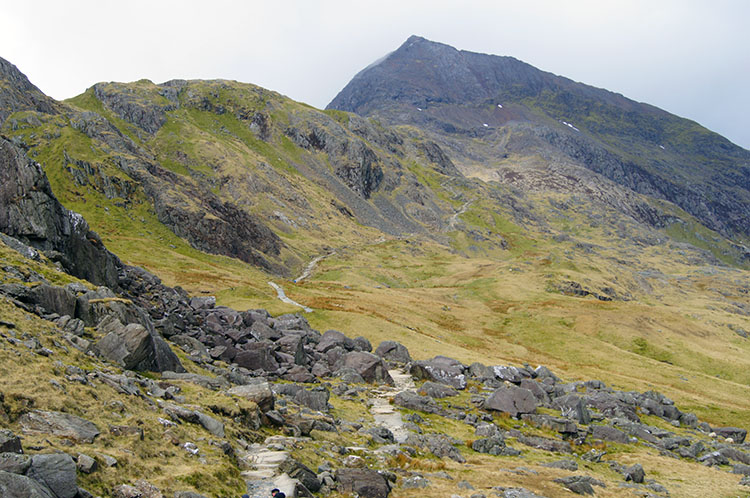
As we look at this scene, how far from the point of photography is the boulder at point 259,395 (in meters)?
27.3

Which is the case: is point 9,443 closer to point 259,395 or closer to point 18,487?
point 18,487

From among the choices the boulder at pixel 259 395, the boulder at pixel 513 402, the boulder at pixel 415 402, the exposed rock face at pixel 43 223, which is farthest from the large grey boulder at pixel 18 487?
the boulder at pixel 513 402

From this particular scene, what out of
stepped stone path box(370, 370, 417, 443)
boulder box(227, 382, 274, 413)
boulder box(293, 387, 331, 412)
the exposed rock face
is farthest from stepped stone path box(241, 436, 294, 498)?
the exposed rock face

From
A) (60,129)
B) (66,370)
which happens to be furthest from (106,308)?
(60,129)

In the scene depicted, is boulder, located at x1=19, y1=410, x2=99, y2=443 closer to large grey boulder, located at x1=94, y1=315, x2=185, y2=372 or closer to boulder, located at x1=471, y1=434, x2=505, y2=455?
large grey boulder, located at x1=94, y1=315, x2=185, y2=372

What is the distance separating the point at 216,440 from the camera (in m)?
20.8

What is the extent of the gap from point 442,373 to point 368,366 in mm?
9535

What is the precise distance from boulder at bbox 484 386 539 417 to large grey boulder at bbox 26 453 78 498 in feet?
122

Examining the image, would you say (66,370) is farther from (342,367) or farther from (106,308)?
(342,367)

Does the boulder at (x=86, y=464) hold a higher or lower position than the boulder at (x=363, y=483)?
higher

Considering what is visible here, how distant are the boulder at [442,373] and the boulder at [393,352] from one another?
582cm

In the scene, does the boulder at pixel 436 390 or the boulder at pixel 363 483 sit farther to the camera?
the boulder at pixel 436 390

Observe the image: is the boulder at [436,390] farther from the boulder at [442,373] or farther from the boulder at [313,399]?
the boulder at [313,399]

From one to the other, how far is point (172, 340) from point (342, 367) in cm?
1846
